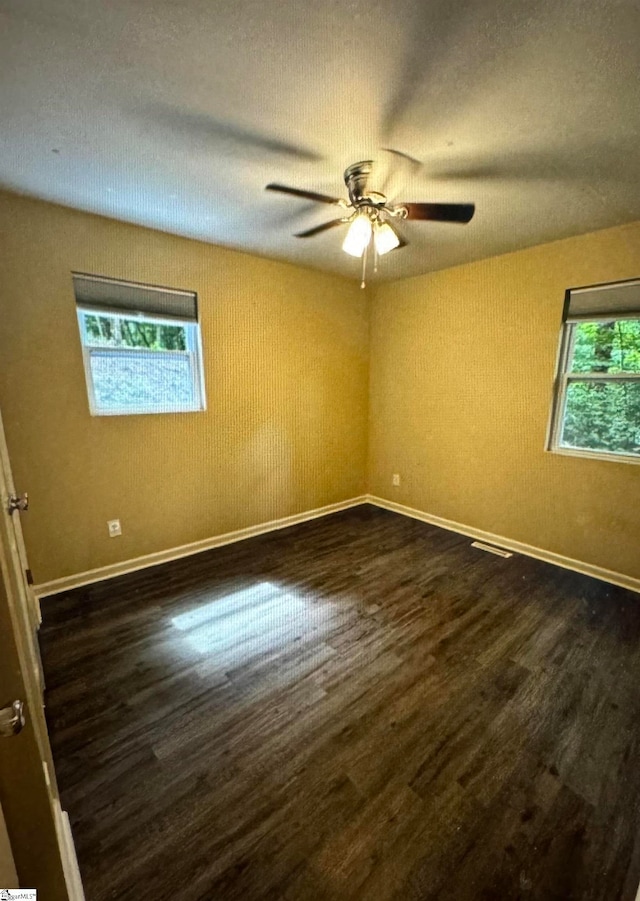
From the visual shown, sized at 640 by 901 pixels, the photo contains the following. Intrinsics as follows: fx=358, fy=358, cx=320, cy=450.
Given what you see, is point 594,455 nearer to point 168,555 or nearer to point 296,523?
point 296,523

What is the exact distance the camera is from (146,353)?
2.69m

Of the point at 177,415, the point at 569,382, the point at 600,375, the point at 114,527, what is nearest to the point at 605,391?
the point at 600,375

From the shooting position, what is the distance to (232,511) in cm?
328

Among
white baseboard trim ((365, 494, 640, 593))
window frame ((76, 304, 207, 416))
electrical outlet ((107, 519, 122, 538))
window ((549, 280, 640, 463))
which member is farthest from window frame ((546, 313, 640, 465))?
electrical outlet ((107, 519, 122, 538))

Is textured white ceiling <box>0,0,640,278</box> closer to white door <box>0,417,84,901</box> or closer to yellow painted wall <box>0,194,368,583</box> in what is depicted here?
yellow painted wall <box>0,194,368,583</box>

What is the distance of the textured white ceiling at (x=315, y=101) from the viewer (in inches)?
41.3

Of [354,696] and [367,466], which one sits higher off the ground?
[367,466]

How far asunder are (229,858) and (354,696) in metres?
0.73

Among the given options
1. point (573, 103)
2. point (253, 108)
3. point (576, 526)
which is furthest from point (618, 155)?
point (576, 526)

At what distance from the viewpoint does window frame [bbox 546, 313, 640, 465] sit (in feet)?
8.32

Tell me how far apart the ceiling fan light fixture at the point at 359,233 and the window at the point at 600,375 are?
5.97 ft

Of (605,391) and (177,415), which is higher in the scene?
(605,391)

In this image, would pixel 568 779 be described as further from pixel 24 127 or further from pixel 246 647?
pixel 24 127

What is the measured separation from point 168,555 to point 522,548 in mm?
2991
